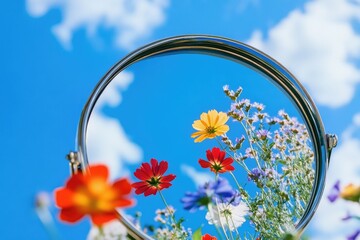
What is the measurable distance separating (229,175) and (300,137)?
132mm

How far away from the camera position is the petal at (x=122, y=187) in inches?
11.6

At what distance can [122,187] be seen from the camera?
0.30 m

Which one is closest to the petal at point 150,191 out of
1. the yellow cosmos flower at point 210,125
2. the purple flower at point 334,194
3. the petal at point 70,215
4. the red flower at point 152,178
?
the red flower at point 152,178

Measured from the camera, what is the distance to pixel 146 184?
0.77m

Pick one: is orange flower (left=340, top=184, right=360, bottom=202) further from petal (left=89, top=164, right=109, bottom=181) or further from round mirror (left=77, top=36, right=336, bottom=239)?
round mirror (left=77, top=36, right=336, bottom=239)

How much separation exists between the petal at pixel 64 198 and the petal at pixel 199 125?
21.2 inches

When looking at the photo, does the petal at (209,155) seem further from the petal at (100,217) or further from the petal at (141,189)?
the petal at (100,217)

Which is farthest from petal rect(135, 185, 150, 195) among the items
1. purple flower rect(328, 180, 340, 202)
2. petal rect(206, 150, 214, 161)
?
purple flower rect(328, 180, 340, 202)

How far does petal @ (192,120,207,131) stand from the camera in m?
0.82

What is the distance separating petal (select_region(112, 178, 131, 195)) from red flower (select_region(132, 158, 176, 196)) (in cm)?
46

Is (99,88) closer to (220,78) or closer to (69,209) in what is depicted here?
(220,78)

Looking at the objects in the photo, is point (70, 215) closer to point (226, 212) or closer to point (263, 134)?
point (226, 212)

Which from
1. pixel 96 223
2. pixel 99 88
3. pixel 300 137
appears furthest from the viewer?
pixel 300 137

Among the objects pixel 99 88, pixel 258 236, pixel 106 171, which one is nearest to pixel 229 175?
pixel 258 236
